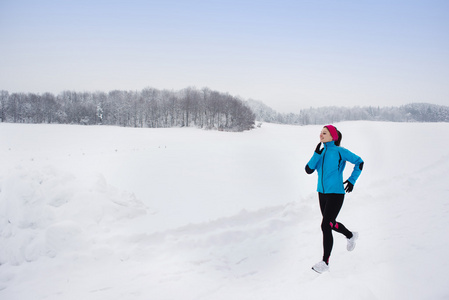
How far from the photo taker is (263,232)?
5957 mm

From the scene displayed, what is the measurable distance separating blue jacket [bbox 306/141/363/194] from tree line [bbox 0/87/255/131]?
171ft

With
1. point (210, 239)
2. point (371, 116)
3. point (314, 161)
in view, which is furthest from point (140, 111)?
point (371, 116)

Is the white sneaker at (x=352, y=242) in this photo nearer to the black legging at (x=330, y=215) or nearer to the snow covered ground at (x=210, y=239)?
the snow covered ground at (x=210, y=239)

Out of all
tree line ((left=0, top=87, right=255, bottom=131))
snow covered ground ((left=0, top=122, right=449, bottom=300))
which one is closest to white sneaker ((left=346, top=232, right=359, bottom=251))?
snow covered ground ((left=0, top=122, right=449, bottom=300))

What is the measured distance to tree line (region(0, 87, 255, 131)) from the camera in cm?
5856

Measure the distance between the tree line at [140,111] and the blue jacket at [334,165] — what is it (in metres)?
52.2

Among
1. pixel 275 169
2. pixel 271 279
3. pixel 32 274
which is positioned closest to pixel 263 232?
pixel 271 279

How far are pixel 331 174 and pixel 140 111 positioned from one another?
67.9 m

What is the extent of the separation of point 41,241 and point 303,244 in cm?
557

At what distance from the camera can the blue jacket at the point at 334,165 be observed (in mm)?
3598

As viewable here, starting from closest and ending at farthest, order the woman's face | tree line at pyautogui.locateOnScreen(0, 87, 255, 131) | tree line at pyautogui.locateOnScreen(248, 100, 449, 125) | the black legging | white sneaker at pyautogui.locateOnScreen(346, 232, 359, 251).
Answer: the woman's face, the black legging, white sneaker at pyautogui.locateOnScreen(346, 232, 359, 251), tree line at pyautogui.locateOnScreen(0, 87, 255, 131), tree line at pyautogui.locateOnScreen(248, 100, 449, 125)

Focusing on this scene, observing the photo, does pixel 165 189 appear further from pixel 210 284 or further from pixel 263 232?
pixel 210 284

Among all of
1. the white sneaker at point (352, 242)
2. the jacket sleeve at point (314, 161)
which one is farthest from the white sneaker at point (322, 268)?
the jacket sleeve at point (314, 161)

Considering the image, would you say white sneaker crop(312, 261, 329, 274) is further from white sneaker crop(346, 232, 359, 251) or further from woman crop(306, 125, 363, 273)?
white sneaker crop(346, 232, 359, 251)
